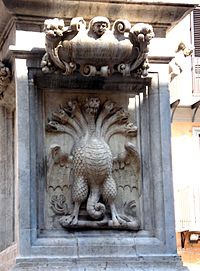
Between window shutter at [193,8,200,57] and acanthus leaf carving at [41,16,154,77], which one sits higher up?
window shutter at [193,8,200,57]

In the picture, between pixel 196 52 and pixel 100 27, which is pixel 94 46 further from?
pixel 196 52

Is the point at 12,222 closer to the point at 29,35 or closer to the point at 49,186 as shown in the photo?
the point at 49,186

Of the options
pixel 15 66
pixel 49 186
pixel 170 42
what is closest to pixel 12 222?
pixel 49 186

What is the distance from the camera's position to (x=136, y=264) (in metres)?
6.88

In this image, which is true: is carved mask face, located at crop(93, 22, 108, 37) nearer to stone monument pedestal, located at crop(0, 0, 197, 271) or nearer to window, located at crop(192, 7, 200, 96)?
stone monument pedestal, located at crop(0, 0, 197, 271)

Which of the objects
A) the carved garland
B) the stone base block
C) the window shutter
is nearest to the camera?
the stone base block

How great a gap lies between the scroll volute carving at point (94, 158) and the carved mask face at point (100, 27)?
1.68 ft

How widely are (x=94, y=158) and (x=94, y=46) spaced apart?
27.8 inches

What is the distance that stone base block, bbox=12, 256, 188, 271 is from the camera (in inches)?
264

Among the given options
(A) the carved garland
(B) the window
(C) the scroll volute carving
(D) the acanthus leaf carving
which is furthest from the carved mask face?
(B) the window

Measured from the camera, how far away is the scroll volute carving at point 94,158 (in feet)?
22.7

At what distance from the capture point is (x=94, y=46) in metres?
6.79

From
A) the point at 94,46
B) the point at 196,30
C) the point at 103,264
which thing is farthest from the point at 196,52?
the point at 103,264

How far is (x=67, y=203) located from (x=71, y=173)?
0.19 meters
